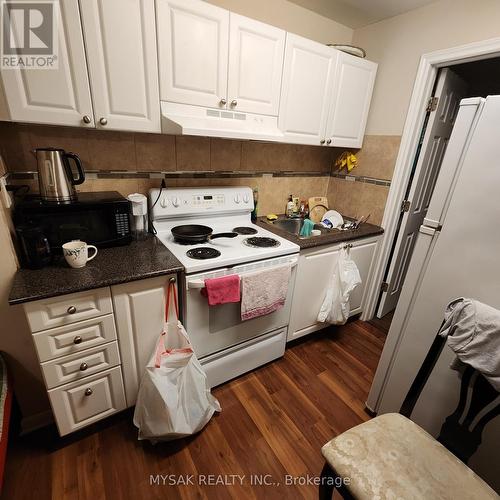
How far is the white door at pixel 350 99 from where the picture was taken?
1.94m

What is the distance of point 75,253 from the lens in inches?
46.8

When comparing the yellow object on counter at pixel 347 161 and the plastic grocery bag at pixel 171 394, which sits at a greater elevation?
the yellow object on counter at pixel 347 161

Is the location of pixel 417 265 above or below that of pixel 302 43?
below

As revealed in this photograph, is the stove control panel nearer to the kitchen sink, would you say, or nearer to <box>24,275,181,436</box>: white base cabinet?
the kitchen sink

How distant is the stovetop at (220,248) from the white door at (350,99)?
3.29ft

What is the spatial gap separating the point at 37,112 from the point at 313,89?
5.25 feet

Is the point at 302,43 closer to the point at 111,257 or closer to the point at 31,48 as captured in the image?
the point at 31,48

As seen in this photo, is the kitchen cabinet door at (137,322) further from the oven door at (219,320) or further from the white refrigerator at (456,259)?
the white refrigerator at (456,259)

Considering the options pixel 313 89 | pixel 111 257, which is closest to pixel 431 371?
pixel 111 257

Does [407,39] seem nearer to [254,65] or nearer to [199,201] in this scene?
[254,65]

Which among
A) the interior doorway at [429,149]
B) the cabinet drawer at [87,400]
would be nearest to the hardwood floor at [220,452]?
the cabinet drawer at [87,400]

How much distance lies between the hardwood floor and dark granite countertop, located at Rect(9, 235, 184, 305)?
88cm

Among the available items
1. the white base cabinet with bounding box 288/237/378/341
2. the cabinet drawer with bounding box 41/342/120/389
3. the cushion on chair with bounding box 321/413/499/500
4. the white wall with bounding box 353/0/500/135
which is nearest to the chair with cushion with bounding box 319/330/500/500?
the cushion on chair with bounding box 321/413/499/500

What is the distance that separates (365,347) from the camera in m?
2.22
